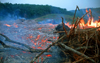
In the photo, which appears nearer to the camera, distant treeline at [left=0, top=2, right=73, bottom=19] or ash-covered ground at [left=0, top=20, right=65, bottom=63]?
ash-covered ground at [left=0, top=20, right=65, bottom=63]

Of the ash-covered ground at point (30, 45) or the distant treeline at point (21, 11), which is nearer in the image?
the ash-covered ground at point (30, 45)

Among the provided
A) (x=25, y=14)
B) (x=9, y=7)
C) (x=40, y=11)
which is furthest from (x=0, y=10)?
(x=40, y=11)

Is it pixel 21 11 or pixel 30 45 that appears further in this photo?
pixel 21 11

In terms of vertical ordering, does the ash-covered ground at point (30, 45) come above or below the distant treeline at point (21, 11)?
below

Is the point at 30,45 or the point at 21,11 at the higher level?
the point at 21,11

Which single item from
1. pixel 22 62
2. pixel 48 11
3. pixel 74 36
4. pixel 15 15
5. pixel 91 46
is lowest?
pixel 22 62

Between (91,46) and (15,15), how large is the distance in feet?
54.5

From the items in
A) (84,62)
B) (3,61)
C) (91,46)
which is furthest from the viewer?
(3,61)

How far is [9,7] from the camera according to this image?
1541 centimetres

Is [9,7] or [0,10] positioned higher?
[9,7]

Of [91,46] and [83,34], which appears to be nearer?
[91,46]

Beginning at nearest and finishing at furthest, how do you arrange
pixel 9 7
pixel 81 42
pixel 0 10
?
pixel 81 42 < pixel 0 10 < pixel 9 7

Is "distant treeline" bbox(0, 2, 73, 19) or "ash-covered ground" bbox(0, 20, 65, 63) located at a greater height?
"distant treeline" bbox(0, 2, 73, 19)

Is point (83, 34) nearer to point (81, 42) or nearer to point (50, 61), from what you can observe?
point (81, 42)
